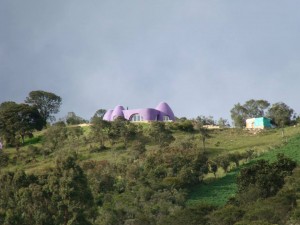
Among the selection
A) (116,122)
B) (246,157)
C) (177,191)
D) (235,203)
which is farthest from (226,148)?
(235,203)

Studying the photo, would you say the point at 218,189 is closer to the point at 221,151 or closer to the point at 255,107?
the point at 221,151

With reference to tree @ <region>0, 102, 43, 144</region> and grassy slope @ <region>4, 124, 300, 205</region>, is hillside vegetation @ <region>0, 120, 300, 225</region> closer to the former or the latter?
grassy slope @ <region>4, 124, 300, 205</region>

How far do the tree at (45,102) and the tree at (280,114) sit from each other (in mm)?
33151

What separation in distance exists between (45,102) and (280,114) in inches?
1431

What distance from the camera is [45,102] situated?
87.6 metres

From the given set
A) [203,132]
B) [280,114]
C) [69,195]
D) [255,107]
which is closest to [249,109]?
[255,107]

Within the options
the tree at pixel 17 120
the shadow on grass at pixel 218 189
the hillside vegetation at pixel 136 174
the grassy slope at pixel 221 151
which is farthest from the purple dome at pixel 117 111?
the shadow on grass at pixel 218 189

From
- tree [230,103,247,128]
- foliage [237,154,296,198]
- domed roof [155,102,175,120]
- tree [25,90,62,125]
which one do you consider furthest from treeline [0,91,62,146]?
foliage [237,154,296,198]

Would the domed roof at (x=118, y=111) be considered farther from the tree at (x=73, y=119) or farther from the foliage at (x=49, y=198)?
the foliage at (x=49, y=198)

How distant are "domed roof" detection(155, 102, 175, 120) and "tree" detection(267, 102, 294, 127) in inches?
575

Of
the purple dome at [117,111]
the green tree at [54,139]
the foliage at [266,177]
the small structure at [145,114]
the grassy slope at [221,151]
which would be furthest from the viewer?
the purple dome at [117,111]

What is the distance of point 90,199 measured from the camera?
29203mm

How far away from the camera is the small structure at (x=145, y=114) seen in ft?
269

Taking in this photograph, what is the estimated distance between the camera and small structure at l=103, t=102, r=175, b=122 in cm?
8194
